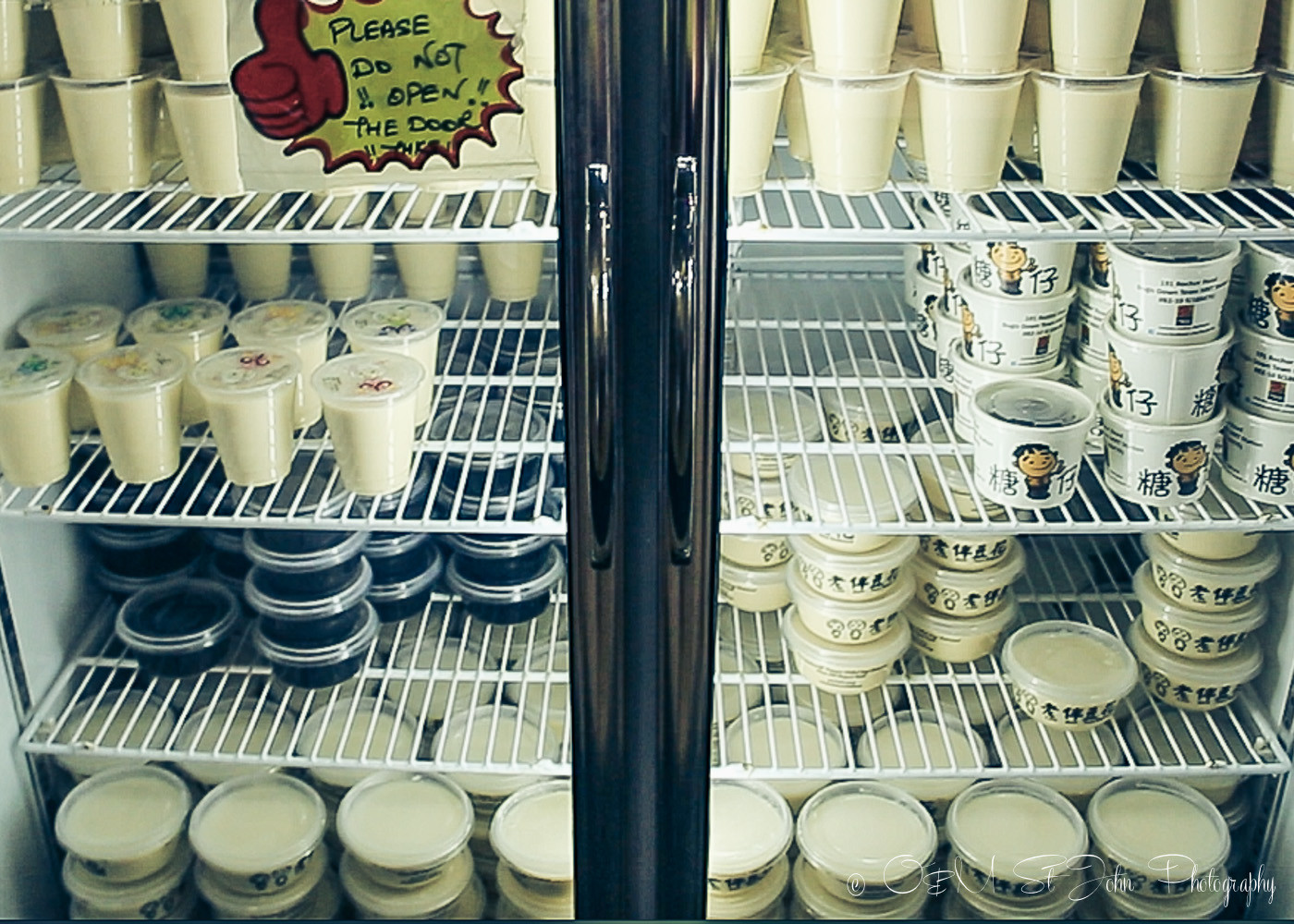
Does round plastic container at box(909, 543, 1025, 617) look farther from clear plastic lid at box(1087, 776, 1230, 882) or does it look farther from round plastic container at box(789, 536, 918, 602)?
clear plastic lid at box(1087, 776, 1230, 882)

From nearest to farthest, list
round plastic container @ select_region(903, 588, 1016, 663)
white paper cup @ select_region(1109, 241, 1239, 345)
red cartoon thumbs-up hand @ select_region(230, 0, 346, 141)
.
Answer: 1. red cartoon thumbs-up hand @ select_region(230, 0, 346, 141)
2. white paper cup @ select_region(1109, 241, 1239, 345)
3. round plastic container @ select_region(903, 588, 1016, 663)

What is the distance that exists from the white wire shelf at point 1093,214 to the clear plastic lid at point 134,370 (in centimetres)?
69

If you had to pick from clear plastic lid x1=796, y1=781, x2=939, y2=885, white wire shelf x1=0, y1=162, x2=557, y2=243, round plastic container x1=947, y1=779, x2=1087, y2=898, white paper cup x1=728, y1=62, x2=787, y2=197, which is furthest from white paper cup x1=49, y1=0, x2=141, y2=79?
round plastic container x1=947, y1=779, x2=1087, y2=898

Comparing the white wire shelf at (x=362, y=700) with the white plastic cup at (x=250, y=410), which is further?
the white wire shelf at (x=362, y=700)

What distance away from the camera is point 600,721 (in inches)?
59.6

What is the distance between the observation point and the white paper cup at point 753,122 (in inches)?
54.6

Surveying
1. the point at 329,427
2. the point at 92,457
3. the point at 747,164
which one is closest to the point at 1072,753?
the point at 747,164

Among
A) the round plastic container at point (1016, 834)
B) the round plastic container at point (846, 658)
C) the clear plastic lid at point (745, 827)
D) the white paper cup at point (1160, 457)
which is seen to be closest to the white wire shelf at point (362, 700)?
the clear plastic lid at point (745, 827)

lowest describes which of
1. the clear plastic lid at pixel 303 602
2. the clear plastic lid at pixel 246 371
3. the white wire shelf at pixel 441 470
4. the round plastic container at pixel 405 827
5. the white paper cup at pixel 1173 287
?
the round plastic container at pixel 405 827

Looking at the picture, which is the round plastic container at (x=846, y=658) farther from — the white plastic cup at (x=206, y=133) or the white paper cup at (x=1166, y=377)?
the white plastic cup at (x=206, y=133)

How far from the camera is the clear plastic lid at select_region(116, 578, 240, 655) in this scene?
5.74 ft

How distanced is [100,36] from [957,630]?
4.25 feet

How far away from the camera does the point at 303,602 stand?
1725mm

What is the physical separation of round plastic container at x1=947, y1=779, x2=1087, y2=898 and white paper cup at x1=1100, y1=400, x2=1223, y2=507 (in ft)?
1.59
